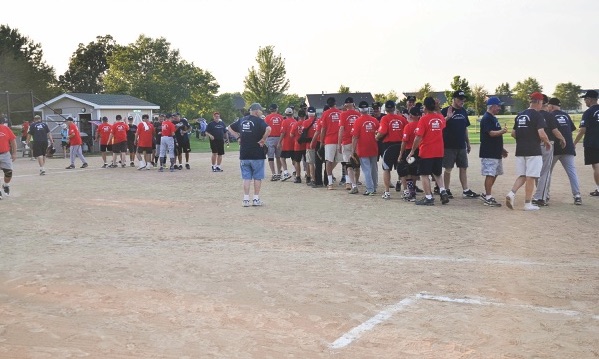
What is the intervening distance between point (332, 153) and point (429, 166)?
12.0 ft

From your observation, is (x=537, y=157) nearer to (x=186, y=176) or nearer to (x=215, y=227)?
(x=215, y=227)

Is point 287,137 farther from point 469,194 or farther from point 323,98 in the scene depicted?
point 323,98

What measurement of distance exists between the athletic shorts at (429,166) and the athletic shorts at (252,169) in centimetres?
308

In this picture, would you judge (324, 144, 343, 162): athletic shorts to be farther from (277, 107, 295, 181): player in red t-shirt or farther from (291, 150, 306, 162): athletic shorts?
(277, 107, 295, 181): player in red t-shirt

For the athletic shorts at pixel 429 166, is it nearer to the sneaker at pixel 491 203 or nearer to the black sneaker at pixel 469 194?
the sneaker at pixel 491 203

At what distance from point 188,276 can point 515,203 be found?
318 inches

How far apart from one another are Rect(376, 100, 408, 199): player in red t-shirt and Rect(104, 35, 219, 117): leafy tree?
65.6 meters

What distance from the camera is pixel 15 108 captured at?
198 feet

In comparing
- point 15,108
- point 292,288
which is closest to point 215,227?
point 292,288

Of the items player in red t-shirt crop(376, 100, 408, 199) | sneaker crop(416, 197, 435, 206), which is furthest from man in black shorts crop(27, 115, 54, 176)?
sneaker crop(416, 197, 435, 206)

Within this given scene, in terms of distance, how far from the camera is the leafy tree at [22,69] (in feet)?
221

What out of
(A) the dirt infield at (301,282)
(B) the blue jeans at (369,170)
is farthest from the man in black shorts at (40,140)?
(B) the blue jeans at (369,170)

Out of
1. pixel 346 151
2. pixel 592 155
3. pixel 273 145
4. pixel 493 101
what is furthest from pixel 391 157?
pixel 273 145

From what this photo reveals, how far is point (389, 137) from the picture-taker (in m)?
14.5
